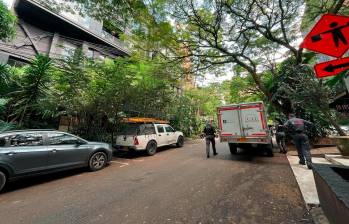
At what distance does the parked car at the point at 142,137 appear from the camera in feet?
26.1

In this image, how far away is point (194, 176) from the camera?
5.14 metres

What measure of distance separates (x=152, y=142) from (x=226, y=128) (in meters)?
3.89

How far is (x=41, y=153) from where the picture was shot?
4.76m

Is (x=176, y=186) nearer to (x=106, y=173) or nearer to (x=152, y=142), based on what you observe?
(x=106, y=173)

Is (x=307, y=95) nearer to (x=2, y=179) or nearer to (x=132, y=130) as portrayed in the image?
(x=132, y=130)

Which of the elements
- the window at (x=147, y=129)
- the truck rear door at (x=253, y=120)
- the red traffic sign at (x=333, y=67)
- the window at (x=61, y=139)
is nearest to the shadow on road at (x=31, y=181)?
the window at (x=61, y=139)

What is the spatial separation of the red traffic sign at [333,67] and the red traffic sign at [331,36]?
0.09m

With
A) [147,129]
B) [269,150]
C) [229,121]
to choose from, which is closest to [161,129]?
[147,129]

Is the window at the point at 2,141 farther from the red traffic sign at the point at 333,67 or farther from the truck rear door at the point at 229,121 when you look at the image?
the truck rear door at the point at 229,121

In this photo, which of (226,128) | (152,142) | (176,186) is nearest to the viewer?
(176,186)

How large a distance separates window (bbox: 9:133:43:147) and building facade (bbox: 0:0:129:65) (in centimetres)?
612

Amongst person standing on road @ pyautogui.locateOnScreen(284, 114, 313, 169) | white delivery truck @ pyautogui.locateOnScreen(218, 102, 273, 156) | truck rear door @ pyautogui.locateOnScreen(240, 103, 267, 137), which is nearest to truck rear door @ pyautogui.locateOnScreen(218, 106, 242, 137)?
white delivery truck @ pyautogui.locateOnScreen(218, 102, 273, 156)

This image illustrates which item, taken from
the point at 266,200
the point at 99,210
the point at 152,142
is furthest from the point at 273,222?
the point at 152,142

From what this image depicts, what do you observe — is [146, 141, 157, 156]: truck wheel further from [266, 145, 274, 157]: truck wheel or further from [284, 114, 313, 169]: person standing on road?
[284, 114, 313, 169]: person standing on road
